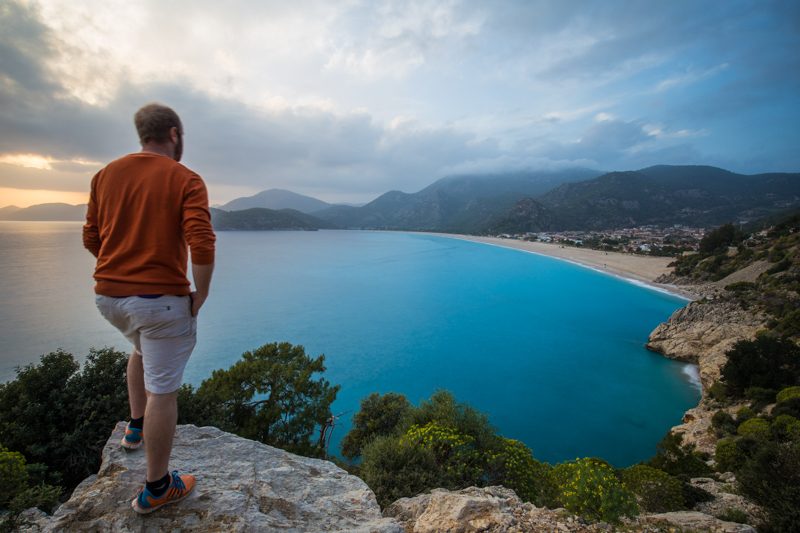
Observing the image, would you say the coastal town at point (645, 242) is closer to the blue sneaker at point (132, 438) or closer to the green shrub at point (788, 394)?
the green shrub at point (788, 394)

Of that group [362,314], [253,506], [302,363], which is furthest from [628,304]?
[253,506]

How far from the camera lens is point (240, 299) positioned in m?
49.4

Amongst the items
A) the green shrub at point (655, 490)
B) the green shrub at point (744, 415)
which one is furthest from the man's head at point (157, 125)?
the green shrub at point (744, 415)

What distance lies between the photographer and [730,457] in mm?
12000

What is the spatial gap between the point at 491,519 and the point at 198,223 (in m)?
4.61

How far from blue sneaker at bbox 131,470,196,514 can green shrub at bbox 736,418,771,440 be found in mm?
17482

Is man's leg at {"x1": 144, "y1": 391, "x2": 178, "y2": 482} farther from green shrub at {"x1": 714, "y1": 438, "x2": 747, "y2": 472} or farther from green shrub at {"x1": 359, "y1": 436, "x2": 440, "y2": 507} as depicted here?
green shrub at {"x1": 714, "y1": 438, "x2": 747, "y2": 472}

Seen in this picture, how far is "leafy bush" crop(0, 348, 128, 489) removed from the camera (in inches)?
320

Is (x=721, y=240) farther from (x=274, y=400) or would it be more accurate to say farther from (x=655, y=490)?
(x=274, y=400)

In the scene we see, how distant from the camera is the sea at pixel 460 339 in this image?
22.2m

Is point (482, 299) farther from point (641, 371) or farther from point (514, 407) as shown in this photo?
point (514, 407)

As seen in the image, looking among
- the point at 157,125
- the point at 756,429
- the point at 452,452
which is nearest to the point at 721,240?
the point at 756,429

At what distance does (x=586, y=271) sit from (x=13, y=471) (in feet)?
263

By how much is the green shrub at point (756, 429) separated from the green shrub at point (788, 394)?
2.34 metres
